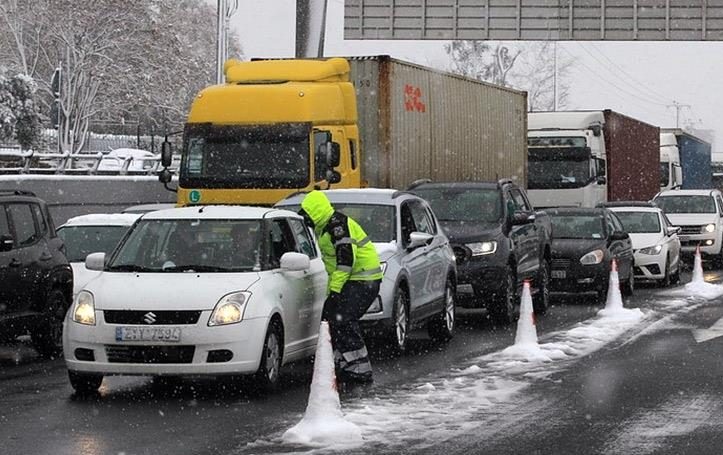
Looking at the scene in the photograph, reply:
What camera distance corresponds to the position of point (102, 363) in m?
11.7

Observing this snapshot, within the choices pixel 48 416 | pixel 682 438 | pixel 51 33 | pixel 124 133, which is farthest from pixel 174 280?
pixel 124 133

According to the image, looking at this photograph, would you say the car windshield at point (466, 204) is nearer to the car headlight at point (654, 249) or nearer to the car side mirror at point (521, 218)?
the car side mirror at point (521, 218)

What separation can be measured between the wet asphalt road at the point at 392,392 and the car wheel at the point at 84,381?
0.30 ft

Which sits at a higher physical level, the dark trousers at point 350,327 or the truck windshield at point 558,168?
the truck windshield at point 558,168

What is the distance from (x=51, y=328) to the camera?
51.6 feet

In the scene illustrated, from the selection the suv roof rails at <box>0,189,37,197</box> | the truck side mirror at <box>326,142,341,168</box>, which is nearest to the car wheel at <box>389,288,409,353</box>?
the suv roof rails at <box>0,189,37,197</box>

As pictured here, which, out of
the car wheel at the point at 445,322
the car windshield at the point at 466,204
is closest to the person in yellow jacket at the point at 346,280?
the car wheel at the point at 445,322

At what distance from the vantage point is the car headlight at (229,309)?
38.2 ft

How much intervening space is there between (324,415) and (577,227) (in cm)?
1546

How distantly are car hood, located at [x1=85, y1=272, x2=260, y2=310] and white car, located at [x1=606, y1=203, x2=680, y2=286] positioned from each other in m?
16.1

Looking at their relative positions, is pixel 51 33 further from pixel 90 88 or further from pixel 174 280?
pixel 174 280

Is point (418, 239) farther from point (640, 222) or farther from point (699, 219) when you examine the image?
point (699, 219)

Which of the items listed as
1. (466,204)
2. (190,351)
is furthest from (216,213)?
(466,204)

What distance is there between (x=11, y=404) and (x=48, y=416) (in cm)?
91
